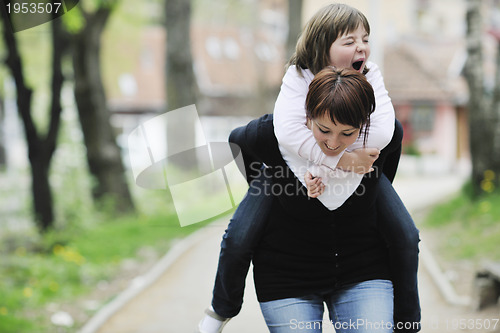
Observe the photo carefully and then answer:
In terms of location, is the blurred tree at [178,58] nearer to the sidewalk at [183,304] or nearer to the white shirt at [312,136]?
the sidewalk at [183,304]

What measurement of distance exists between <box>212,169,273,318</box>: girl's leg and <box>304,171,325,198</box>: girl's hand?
24cm

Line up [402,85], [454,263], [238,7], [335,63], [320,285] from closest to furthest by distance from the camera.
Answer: [335,63]
[320,285]
[454,263]
[402,85]
[238,7]

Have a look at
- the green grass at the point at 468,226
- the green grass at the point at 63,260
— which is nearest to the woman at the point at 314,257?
the green grass at the point at 63,260

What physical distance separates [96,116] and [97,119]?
0.07m

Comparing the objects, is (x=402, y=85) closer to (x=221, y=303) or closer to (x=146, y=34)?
(x=146, y=34)

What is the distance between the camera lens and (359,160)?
2.24 m

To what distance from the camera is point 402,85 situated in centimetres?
2727

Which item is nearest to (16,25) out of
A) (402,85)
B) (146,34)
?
(402,85)

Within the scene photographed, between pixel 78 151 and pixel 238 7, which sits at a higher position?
pixel 238 7

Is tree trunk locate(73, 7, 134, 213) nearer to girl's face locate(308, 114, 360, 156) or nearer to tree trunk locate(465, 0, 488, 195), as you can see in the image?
tree trunk locate(465, 0, 488, 195)

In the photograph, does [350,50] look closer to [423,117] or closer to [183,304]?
[183,304]

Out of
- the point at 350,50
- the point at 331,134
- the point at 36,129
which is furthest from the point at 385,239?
the point at 36,129

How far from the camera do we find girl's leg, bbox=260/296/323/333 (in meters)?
2.37

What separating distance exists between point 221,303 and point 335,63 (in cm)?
112
